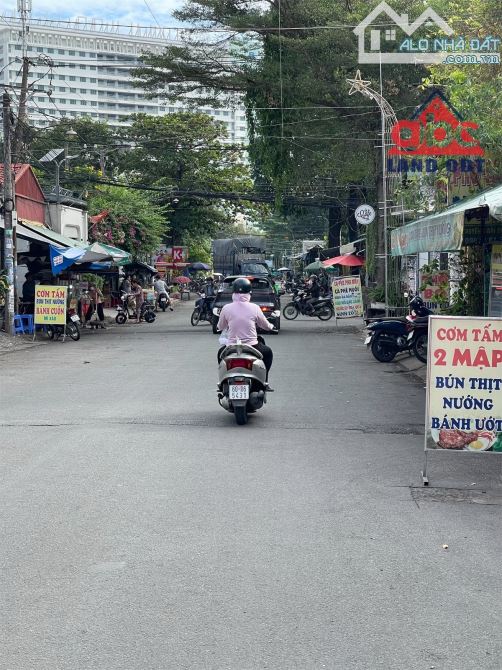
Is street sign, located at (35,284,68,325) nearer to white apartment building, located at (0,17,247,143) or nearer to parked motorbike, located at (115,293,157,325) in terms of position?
parked motorbike, located at (115,293,157,325)

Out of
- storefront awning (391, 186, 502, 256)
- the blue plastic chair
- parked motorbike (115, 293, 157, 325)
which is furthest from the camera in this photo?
parked motorbike (115, 293, 157, 325)

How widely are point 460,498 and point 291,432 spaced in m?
3.45

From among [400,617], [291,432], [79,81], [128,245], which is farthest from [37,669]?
[79,81]

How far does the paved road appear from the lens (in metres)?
4.35

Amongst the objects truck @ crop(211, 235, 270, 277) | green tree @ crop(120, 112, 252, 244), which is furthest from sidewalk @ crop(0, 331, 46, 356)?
green tree @ crop(120, 112, 252, 244)

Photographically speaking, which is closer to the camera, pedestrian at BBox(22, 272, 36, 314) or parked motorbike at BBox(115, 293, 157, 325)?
pedestrian at BBox(22, 272, 36, 314)

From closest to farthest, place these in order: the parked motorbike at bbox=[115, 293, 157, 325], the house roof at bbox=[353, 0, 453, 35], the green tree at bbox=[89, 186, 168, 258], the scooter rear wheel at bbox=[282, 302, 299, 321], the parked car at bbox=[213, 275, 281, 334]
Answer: the parked car at bbox=[213, 275, 281, 334]
the house roof at bbox=[353, 0, 453, 35]
the parked motorbike at bbox=[115, 293, 157, 325]
the scooter rear wheel at bbox=[282, 302, 299, 321]
the green tree at bbox=[89, 186, 168, 258]

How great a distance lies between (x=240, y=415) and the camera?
11.2m

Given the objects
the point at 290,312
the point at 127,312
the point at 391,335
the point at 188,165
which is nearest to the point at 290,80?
the point at 290,312

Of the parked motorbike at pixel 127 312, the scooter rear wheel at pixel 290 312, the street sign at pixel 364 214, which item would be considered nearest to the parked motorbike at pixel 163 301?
the parked motorbike at pixel 127 312

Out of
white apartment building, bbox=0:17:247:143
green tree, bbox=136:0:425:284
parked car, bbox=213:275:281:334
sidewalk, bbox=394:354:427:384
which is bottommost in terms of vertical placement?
sidewalk, bbox=394:354:427:384

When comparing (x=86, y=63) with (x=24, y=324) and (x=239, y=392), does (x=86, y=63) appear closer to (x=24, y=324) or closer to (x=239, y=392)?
(x=24, y=324)

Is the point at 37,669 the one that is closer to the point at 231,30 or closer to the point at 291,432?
the point at 291,432

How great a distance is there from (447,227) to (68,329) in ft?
56.4
